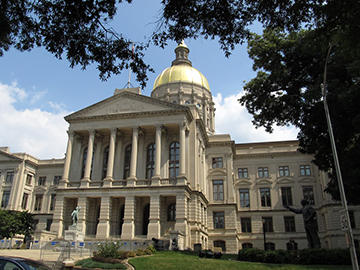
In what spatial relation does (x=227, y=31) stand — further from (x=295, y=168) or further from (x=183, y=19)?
(x=295, y=168)

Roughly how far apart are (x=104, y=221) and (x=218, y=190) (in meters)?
18.4

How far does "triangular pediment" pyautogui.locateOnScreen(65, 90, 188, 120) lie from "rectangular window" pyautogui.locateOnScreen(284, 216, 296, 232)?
25503 millimetres

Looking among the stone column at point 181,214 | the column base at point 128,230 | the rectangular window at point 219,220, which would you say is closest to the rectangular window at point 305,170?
the rectangular window at point 219,220

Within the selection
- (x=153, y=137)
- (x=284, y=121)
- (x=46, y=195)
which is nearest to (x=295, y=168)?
(x=153, y=137)

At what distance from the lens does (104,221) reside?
39594 millimetres

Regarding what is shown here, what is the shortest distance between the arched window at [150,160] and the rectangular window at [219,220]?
11.9 meters

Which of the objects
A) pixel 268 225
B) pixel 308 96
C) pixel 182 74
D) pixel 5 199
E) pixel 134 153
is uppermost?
pixel 182 74

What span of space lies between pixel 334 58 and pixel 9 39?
2086 cm

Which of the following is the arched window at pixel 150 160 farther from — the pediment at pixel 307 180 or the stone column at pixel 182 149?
the pediment at pixel 307 180

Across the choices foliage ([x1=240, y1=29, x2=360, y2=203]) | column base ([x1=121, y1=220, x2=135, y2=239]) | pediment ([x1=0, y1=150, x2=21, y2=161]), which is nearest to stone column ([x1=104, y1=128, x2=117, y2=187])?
column base ([x1=121, y1=220, x2=135, y2=239])

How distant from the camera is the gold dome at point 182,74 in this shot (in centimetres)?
7238

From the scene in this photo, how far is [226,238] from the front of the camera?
155ft

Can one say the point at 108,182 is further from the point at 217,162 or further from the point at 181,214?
the point at 217,162

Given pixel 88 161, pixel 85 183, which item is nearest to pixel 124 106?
pixel 88 161
